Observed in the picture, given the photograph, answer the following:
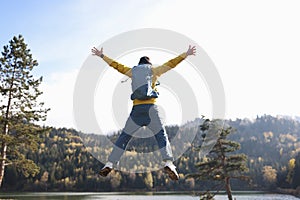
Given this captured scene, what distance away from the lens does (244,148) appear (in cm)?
17150

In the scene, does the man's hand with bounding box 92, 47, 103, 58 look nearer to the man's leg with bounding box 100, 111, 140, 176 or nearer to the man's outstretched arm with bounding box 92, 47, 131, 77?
the man's outstretched arm with bounding box 92, 47, 131, 77

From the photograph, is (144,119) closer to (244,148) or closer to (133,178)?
(133,178)

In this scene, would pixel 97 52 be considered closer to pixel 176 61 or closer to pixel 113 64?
pixel 113 64

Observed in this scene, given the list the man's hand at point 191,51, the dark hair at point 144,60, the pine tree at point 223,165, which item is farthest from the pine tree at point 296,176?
the dark hair at point 144,60

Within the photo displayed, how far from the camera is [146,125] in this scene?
4895 millimetres

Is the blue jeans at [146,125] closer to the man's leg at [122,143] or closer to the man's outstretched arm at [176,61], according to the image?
the man's leg at [122,143]

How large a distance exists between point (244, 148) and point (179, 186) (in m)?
71.6

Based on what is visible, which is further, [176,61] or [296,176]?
[296,176]

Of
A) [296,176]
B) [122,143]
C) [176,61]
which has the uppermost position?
[296,176]

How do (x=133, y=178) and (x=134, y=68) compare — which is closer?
(x=134, y=68)

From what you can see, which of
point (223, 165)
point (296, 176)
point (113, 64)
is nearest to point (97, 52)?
point (113, 64)

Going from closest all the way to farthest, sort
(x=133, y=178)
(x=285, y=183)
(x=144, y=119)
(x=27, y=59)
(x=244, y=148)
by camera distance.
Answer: (x=144, y=119) < (x=27, y=59) < (x=285, y=183) < (x=133, y=178) < (x=244, y=148)

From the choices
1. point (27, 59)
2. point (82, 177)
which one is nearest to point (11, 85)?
point (27, 59)

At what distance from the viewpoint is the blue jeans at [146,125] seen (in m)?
4.82
